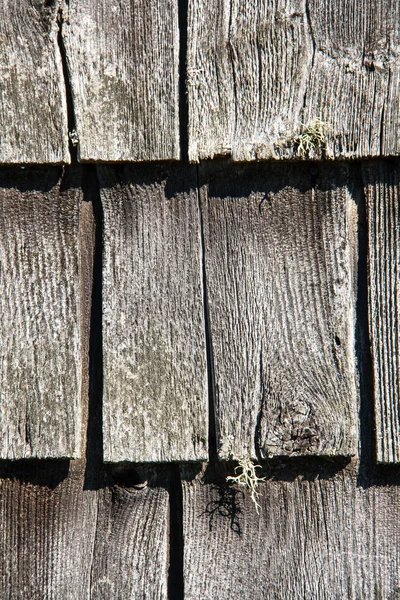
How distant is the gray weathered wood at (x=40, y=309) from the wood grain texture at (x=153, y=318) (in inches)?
3.7

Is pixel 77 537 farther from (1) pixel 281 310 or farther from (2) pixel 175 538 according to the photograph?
(1) pixel 281 310

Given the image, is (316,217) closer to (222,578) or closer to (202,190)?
(202,190)

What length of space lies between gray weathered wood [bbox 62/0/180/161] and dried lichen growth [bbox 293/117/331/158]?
0.31m

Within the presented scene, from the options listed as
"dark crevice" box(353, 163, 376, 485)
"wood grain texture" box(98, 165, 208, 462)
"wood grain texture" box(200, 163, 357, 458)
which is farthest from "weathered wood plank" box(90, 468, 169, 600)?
"dark crevice" box(353, 163, 376, 485)

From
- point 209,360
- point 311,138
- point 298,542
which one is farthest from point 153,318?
point 298,542

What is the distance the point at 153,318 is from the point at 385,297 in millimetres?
617

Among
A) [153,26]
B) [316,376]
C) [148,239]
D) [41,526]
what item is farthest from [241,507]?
[153,26]

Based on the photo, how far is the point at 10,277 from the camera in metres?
1.52

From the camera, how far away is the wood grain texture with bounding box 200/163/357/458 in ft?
4.92

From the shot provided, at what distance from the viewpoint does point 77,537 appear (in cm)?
157

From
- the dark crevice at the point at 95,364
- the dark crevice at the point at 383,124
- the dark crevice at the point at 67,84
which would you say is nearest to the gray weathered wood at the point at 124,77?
the dark crevice at the point at 67,84

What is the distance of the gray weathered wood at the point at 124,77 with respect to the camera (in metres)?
1.46

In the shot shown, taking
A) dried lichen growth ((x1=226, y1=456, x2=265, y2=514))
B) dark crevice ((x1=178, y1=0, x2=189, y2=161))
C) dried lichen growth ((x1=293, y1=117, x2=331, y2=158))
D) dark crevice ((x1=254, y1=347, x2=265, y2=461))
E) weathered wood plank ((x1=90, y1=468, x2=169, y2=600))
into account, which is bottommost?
weathered wood plank ((x1=90, y1=468, x2=169, y2=600))

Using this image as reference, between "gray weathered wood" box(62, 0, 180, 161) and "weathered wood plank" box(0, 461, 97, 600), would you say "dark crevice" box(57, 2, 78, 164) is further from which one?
"weathered wood plank" box(0, 461, 97, 600)
